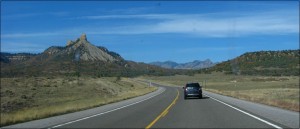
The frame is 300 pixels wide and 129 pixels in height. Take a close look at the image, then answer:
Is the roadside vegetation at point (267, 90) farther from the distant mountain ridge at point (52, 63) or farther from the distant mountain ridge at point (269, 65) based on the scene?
the distant mountain ridge at point (269, 65)

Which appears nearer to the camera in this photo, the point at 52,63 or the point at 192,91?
the point at 192,91

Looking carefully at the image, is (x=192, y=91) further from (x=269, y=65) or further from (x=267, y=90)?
(x=269, y=65)

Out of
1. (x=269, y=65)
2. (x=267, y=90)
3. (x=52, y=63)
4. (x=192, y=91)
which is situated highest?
(x=269, y=65)

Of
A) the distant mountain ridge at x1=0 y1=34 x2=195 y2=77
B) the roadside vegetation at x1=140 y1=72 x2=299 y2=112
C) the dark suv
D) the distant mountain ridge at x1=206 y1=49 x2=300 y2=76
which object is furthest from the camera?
the distant mountain ridge at x1=206 y1=49 x2=300 y2=76

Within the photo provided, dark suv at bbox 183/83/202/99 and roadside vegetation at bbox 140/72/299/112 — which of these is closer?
roadside vegetation at bbox 140/72/299/112

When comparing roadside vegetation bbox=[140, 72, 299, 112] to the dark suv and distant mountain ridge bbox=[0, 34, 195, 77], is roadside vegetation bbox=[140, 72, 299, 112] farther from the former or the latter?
distant mountain ridge bbox=[0, 34, 195, 77]

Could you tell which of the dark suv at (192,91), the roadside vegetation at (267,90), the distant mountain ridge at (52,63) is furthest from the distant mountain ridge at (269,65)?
the dark suv at (192,91)

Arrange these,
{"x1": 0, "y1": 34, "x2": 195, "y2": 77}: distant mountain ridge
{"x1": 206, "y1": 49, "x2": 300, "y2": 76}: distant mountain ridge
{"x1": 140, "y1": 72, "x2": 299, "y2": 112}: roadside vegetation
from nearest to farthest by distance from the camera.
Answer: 1. {"x1": 140, "y1": 72, "x2": 299, "y2": 112}: roadside vegetation
2. {"x1": 0, "y1": 34, "x2": 195, "y2": 77}: distant mountain ridge
3. {"x1": 206, "y1": 49, "x2": 300, "y2": 76}: distant mountain ridge

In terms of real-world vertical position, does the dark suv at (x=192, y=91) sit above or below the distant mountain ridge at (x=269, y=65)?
below

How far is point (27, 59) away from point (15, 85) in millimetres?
70928

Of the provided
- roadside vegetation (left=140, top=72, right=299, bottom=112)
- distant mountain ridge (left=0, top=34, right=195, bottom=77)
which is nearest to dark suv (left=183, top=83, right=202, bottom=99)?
roadside vegetation (left=140, top=72, right=299, bottom=112)

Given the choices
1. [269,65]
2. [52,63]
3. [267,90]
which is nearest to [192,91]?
[267,90]

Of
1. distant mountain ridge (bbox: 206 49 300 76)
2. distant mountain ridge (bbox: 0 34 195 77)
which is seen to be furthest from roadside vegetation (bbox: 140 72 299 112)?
distant mountain ridge (bbox: 206 49 300 76)

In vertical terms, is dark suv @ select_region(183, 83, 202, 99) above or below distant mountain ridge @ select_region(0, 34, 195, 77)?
below
